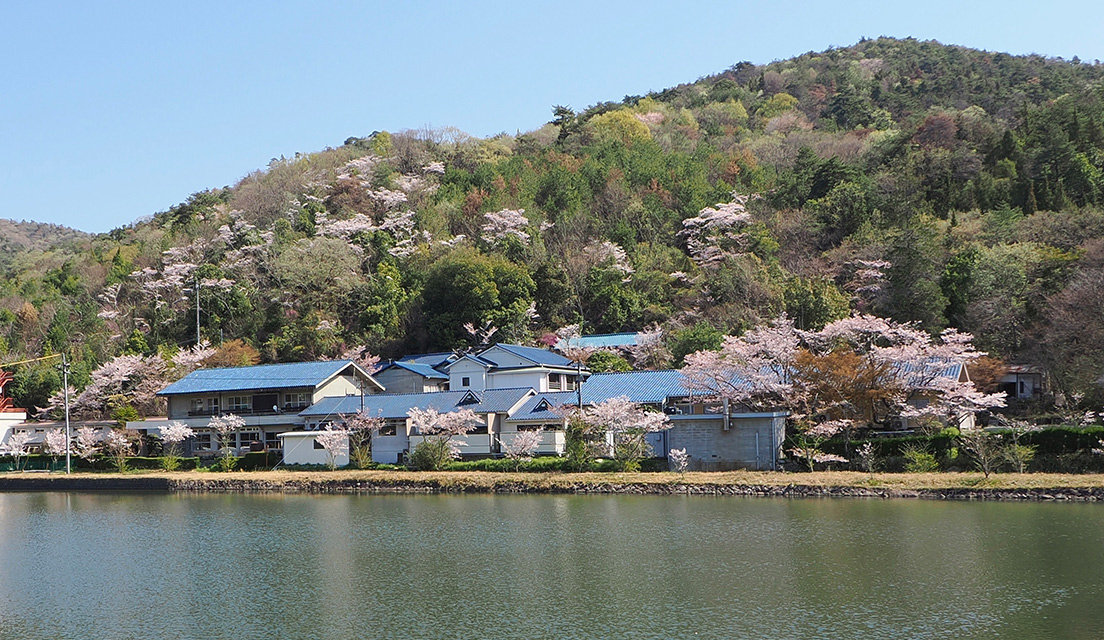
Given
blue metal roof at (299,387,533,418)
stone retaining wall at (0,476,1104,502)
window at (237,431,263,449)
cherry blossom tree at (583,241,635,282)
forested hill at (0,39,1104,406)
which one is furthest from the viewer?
cherry blossom tree at (583,241,635,282)

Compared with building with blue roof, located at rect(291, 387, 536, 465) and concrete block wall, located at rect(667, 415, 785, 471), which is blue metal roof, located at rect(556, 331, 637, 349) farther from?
concrete block wall, located at rect(667, 415, 785, 471)

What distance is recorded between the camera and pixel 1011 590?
1414 cm

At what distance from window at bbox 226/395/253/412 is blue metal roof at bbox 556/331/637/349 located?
14.3 meters

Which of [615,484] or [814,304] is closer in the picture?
[615,484]

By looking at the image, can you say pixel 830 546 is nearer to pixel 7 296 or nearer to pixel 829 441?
pixel 829 441

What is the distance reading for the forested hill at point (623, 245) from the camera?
39844 mm

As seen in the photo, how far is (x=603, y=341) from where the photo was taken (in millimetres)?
Result: 46969

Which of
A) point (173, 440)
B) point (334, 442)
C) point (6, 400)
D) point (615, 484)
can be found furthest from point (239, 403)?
point (615, 484)

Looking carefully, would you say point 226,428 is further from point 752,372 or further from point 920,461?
point 920,461

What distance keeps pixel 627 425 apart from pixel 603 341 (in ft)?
52.9

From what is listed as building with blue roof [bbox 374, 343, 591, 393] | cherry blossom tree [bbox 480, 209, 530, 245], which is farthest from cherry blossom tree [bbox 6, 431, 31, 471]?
cherry blossom tree [bbox 480, 209, 530, 245]

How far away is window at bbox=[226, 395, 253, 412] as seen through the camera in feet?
138

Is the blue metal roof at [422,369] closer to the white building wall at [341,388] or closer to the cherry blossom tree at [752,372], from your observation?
the white building wall at [341,388]

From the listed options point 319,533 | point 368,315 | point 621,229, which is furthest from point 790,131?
point 319,533
